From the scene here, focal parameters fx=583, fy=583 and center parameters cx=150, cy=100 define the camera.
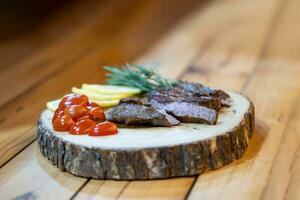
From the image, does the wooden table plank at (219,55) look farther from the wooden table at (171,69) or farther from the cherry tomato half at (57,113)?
the cherry tomato half at (57,113)

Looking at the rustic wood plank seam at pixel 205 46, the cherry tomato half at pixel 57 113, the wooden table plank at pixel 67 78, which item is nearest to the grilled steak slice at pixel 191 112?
the cherry tomato half at pixel 57 113

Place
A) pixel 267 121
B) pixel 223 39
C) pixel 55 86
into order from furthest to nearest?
pixel 223 39, pixel 55 86, pixel 267 121

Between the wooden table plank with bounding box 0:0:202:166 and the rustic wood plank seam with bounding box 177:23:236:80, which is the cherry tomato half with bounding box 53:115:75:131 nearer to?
the wooden table plank with bounding box 0:0:202:166

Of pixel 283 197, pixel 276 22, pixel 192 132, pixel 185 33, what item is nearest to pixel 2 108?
pixel 192 132

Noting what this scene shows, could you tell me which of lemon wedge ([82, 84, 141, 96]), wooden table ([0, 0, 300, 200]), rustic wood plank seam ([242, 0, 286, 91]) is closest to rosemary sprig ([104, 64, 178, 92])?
lemon wedge ([82, 84, 141, 96])

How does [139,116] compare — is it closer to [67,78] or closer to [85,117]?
[85,117]

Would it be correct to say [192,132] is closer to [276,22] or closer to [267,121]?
[267,121]

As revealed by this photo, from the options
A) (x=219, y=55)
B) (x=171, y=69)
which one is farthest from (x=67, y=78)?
(x=219, y=55)
